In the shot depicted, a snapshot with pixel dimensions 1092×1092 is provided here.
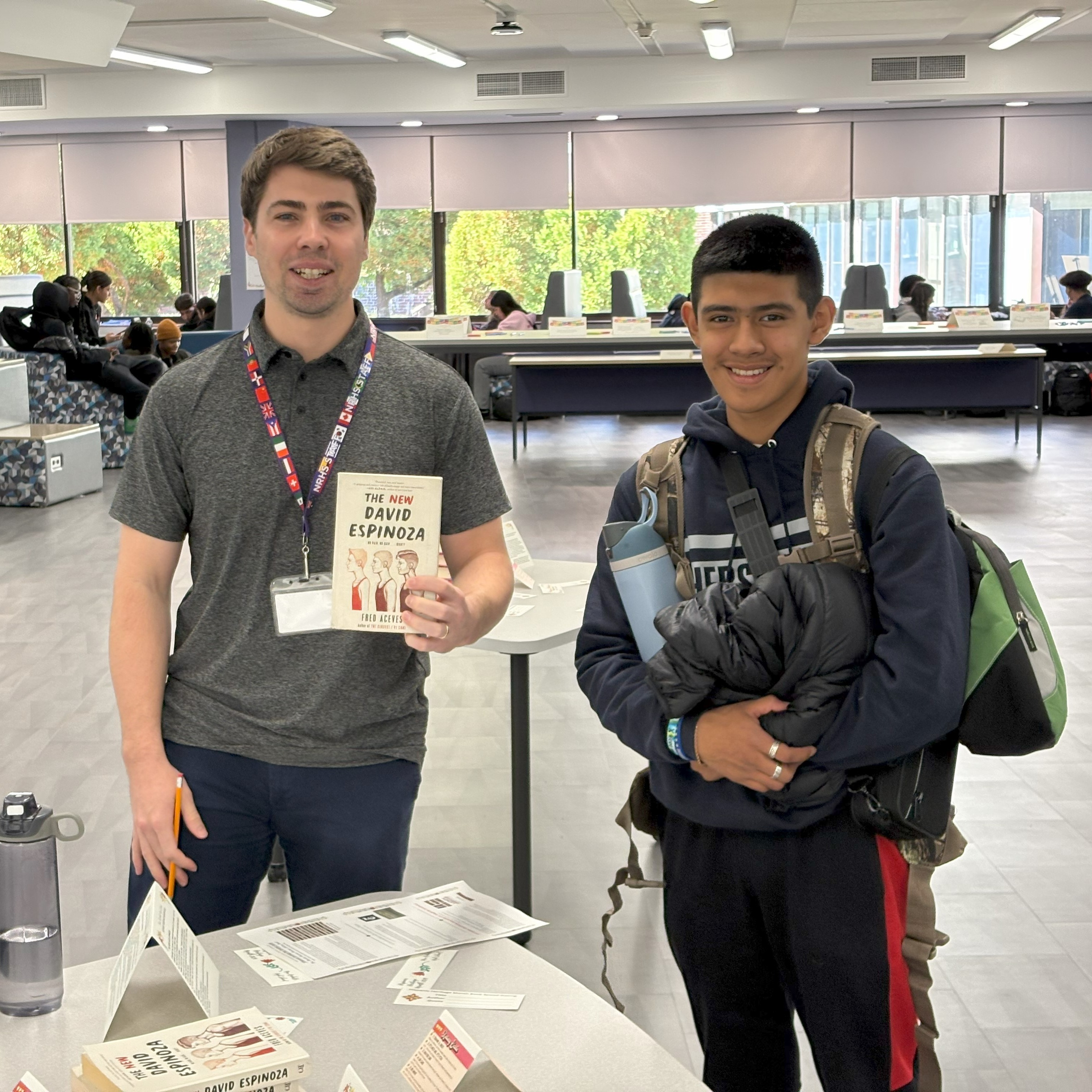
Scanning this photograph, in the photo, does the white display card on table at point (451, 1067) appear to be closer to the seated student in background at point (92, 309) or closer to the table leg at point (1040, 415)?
the table leg at point (1040, 415)

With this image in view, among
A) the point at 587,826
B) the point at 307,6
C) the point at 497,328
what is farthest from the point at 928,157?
the point at 587,826

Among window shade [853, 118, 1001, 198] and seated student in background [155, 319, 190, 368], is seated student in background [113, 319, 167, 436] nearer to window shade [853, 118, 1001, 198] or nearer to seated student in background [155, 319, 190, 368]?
seated student in background [155, 319, 190, 368]

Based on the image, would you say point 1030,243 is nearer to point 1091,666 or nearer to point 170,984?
point 1091,666

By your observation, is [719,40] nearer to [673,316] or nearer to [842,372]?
[673,316]

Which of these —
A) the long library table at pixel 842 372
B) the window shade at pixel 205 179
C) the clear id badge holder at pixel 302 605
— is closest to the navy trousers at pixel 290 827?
the clear id badge holder at pixel 302 605

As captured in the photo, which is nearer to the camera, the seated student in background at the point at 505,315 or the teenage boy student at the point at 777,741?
the teenage boy student at the point at 777,741

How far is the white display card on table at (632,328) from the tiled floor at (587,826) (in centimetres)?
575

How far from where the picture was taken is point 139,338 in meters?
11.2

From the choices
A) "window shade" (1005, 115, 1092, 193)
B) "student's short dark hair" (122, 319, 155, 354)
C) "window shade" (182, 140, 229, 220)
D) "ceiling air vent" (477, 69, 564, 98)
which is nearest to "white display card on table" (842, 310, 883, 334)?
"ceiling air vent" (477, 69, 564, 98)

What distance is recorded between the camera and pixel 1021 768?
162 inches

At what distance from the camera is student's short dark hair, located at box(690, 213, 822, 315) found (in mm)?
1663

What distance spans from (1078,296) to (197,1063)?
550 inches

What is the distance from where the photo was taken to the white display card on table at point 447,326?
12.8 m

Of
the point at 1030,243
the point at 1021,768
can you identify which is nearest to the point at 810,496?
the point at 1021,768
